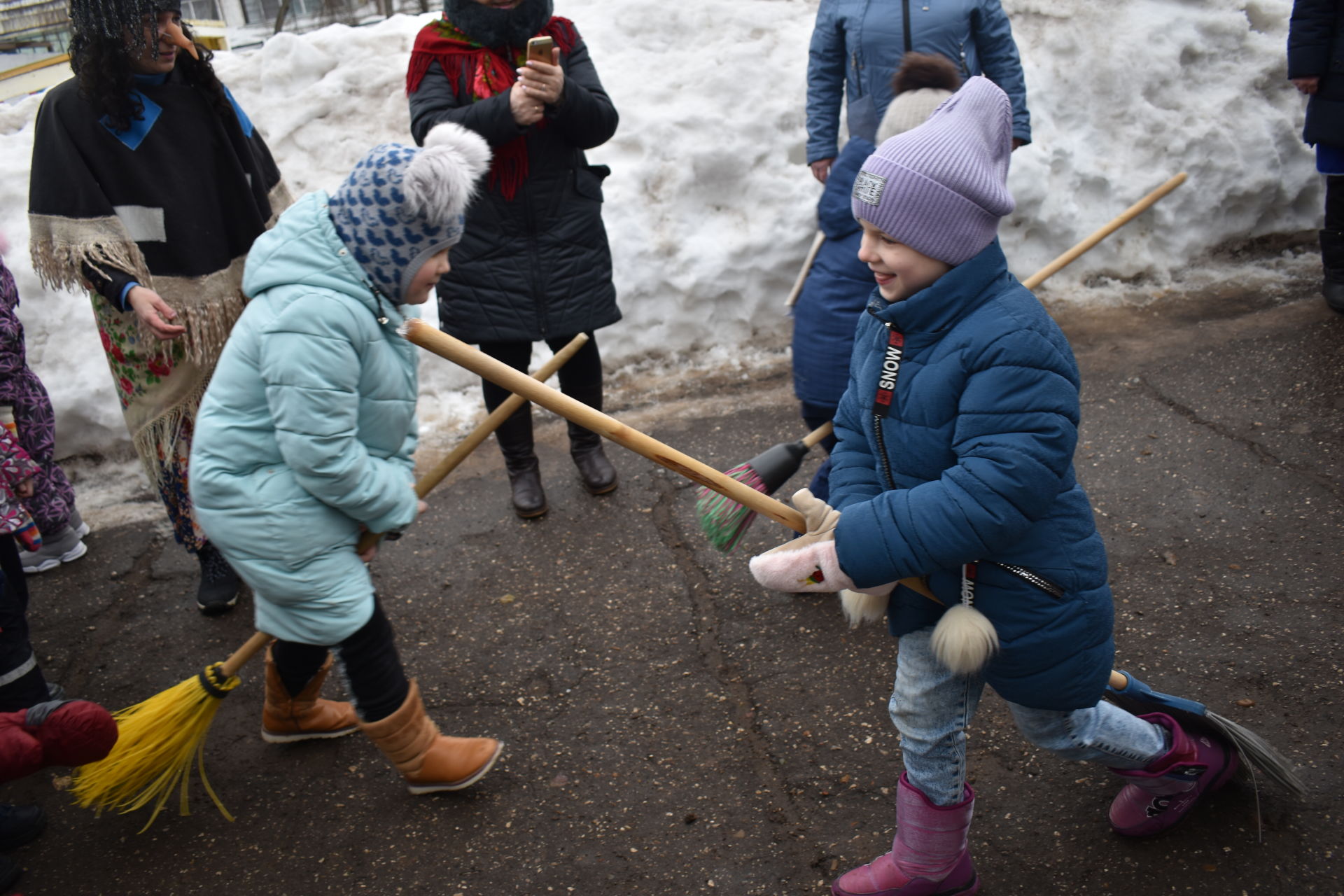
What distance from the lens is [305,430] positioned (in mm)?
2221

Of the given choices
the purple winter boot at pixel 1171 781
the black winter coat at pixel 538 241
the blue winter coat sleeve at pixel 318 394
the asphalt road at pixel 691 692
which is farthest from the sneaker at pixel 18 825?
the purple winter boot at pixel 1171 781

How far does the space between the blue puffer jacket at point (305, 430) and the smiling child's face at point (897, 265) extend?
112 cm

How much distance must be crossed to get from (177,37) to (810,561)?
2526mm

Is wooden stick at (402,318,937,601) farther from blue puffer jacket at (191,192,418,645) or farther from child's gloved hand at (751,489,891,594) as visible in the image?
blue puffer jacket at (191,192,418,645)

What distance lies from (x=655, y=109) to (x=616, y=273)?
42.8 inches

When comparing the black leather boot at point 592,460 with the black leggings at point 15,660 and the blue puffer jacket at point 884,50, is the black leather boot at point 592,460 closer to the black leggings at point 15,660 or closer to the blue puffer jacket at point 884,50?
the blue puffer jacket at point 884,50

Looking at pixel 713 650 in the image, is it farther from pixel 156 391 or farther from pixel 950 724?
pixel 156 391

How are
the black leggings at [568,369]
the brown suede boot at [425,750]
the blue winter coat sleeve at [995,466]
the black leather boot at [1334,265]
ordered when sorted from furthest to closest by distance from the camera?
the black leather boot at [1334,265], the black leggings at [568,369], the brown suede boot at [425,750], the blue winter coat sleeve at [995,466]

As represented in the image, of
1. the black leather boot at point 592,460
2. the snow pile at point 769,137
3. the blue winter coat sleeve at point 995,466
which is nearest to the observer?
the blue winter coat sleeve at point 995,466

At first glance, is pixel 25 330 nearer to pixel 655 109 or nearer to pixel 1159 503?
pixel 655 109

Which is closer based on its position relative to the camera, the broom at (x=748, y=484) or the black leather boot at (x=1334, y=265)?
the broom at (x=748, y=484)

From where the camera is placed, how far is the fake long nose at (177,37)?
9.95 ft

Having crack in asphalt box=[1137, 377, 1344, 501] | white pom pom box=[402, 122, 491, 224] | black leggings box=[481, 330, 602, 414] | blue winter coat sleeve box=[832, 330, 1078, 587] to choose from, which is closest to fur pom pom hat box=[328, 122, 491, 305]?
white pom pom box=[402, 122, 491, 224]

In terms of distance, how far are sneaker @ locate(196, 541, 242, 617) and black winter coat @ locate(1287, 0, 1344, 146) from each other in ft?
16.8
